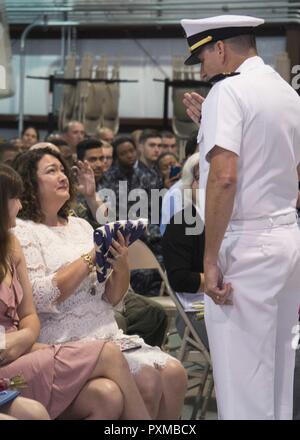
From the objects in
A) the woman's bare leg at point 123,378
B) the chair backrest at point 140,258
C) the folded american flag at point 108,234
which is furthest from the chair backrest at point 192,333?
the woman's bare leg at point 123,378

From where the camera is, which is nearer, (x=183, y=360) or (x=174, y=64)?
→ (x=183, y=360)

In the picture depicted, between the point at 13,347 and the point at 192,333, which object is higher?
the point at 13,347

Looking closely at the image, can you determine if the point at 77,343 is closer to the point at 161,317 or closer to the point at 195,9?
the point at 161,317

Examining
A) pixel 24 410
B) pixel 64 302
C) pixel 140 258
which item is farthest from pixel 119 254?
pixel 140 258

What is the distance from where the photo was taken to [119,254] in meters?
3.14

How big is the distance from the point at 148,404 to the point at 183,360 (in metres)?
0.98

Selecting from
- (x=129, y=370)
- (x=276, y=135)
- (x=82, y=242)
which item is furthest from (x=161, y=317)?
(x=276, y=135)

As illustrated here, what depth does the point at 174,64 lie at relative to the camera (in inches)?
442

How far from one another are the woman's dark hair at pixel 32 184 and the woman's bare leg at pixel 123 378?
715 mm

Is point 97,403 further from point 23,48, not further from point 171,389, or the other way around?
point 23,48

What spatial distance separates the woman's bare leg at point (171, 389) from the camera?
123 inches

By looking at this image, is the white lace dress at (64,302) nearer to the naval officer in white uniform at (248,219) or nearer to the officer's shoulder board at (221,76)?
the naval officer in white uniform at (248,219)

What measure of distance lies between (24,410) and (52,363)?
13.5 inches

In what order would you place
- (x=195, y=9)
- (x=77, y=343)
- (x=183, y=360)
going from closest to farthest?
(x=77, y=343) → (x=183, y=360) → (x=195, y=9)
